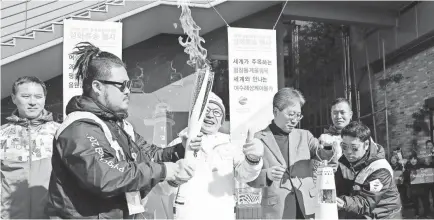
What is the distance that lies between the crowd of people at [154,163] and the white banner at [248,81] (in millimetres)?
1162

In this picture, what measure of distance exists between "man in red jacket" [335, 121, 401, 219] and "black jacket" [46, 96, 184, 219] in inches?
51.2

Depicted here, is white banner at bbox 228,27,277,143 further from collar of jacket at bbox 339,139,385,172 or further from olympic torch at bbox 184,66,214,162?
olympic torch at bbox 184,66,214,162

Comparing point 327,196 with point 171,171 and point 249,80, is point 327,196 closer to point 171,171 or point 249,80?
point 171,171

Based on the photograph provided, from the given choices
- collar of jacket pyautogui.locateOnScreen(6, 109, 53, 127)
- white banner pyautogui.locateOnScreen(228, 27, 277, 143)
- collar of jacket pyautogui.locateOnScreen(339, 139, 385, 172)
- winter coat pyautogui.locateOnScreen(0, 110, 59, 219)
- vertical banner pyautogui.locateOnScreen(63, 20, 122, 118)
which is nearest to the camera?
collar of jacket pyautogui.locateOnScreen(339, 139, 385, 172)

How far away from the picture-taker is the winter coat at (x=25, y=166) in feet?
10.5

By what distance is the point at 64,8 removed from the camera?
587 cm

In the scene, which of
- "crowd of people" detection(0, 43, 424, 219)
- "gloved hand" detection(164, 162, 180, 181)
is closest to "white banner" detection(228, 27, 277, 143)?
"crowd of people" detection(0, 43, 424, 219)

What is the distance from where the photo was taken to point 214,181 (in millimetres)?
2875

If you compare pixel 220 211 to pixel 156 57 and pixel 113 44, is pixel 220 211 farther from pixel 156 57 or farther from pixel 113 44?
pixel 156 57

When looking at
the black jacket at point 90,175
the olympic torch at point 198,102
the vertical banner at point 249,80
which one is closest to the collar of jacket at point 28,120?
the black jacket at point 90,175

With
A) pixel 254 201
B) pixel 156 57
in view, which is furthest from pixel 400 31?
pixel 254 201

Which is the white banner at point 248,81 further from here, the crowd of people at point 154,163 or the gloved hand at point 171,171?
the gloved hand at point 171,171

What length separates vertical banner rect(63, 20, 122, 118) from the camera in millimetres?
4406

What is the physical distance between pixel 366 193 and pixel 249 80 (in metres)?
2.58
